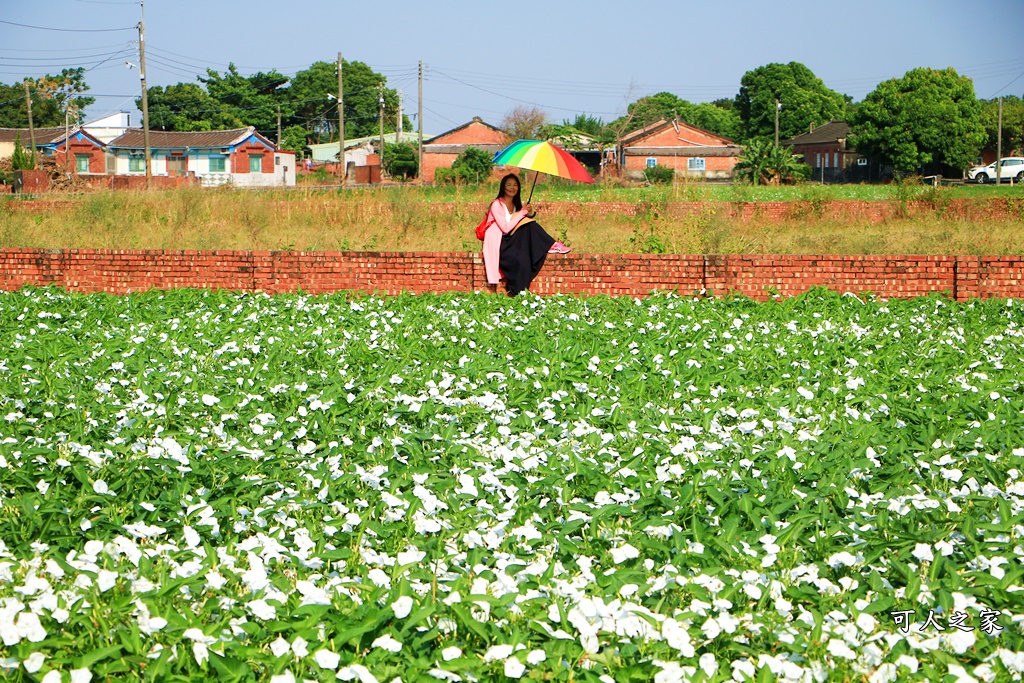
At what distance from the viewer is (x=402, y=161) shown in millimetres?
57031

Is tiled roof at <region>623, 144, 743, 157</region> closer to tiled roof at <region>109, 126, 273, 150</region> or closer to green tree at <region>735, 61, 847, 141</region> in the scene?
tiled roof at <region>109, 126, 273, 150</region>

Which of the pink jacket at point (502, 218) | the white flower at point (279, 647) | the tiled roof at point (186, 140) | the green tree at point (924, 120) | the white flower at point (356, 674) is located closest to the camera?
the white flower at point (356, 674)

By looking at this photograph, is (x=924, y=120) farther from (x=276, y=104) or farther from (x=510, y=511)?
(x=510, y=511)

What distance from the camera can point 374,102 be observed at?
9269 centimetres

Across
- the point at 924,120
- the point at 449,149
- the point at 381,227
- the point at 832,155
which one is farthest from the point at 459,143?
the point at 381,227

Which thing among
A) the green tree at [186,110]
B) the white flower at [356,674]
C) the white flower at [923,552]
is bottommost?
the white flower at [356,674]

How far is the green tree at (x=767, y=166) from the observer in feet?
163

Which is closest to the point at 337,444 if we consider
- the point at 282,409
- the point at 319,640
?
the point at 282,409

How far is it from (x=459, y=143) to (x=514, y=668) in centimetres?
6532

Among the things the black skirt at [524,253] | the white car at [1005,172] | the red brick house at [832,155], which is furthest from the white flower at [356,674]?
the red brick house at [832,155]

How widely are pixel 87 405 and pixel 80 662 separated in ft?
11.4

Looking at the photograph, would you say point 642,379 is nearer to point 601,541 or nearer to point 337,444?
point 337,444

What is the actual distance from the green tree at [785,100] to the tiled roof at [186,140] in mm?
53322

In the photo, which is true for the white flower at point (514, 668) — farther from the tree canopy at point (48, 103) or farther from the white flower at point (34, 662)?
the tree canopy at point (48, 103)
